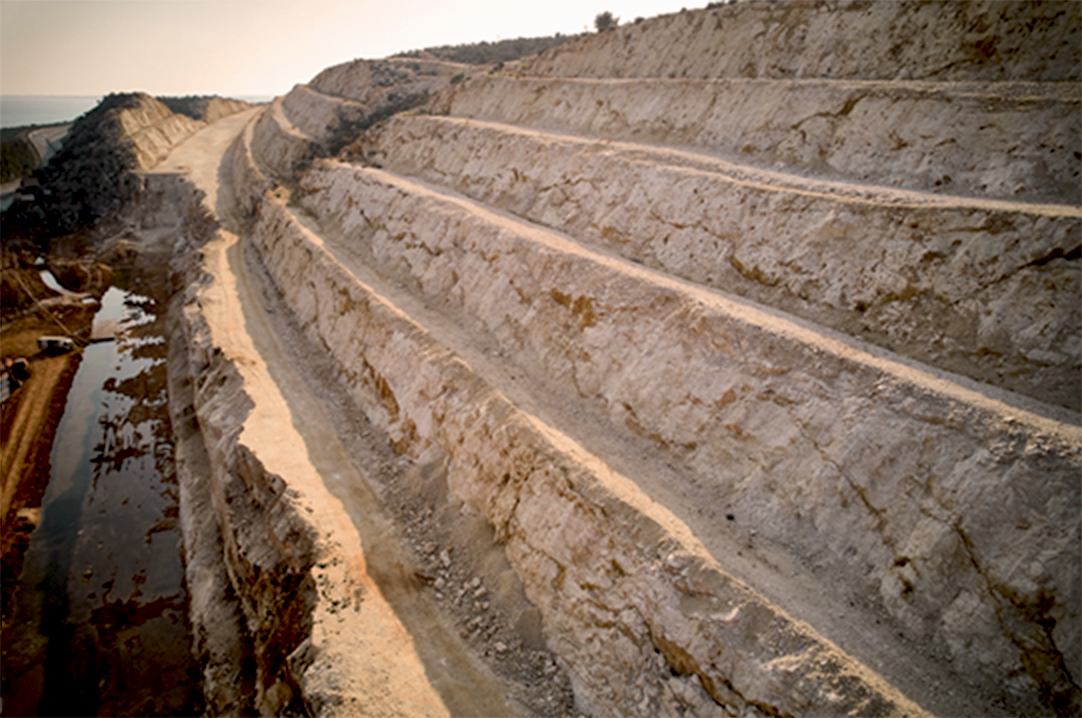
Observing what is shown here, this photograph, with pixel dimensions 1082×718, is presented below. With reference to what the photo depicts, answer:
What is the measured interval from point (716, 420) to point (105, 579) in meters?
19.1

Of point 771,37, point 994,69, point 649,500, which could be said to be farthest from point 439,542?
point 771,37

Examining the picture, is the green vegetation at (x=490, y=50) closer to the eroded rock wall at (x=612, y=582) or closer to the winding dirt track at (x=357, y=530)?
the winding dirt track at (x=357, y=530)

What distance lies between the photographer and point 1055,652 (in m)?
6.49

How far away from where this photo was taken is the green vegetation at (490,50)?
5116cm

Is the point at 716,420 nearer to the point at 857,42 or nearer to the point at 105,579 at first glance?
the point at 857,42

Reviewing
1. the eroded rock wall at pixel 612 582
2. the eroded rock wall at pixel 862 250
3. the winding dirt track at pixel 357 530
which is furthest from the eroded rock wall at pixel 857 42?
the winding dirt track at pixel 357 530

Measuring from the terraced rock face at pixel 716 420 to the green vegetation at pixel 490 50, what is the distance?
37312 millimetres

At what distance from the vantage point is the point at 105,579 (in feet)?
49.6

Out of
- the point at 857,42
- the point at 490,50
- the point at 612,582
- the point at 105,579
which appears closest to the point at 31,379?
the point at 105,579

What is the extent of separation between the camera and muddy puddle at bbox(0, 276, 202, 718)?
12383 millimetres

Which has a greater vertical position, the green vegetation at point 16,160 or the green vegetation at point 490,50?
the green vegetation at point 490,50

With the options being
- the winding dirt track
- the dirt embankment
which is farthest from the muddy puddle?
the winding dirt track

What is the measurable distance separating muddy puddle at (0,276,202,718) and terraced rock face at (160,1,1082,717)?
1.36m

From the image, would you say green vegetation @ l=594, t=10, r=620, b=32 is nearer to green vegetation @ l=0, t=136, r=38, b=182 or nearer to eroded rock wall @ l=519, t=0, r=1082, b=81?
eroded rock wall @ l=519, t=0, r=1082, b=81
